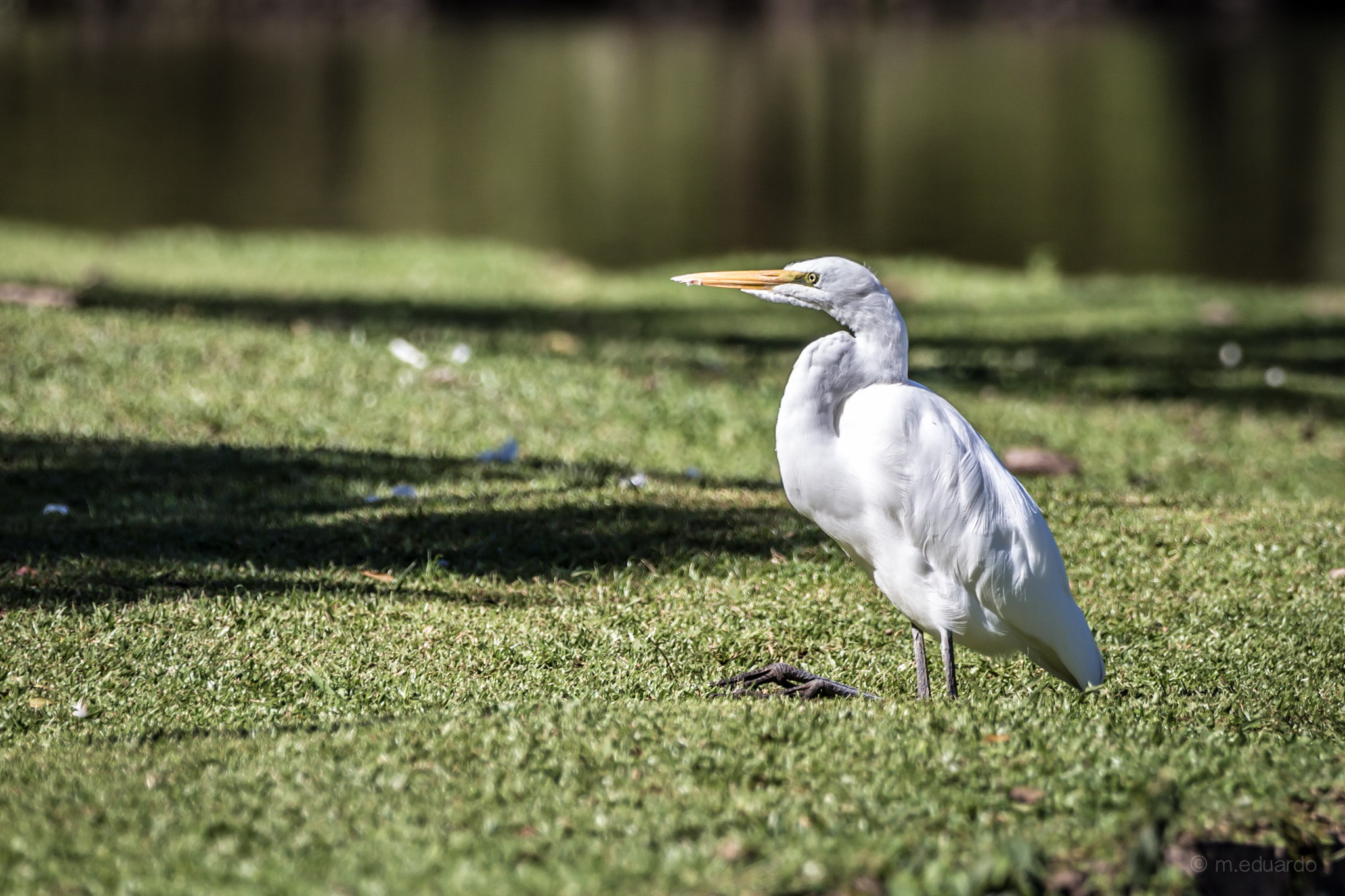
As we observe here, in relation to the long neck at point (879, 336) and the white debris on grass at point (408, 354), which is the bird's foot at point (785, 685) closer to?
the long neck at point (879, 336)

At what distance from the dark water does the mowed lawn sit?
8.71m

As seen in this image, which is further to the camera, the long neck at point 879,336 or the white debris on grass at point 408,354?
the white debris on grass at point 408,354

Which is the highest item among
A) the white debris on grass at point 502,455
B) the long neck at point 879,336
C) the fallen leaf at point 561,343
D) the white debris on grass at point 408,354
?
the long neck at point 879,336

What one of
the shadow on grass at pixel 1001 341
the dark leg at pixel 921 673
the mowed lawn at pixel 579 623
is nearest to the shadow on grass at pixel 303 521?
the mowed lawn at pixel 579 623

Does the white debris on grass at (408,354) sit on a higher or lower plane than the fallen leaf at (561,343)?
higher

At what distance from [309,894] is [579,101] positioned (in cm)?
2987

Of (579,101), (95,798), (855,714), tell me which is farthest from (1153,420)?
(579,101)

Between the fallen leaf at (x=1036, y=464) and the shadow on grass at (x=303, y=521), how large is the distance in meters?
1.48

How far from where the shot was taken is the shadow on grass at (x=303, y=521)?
16.2 ft

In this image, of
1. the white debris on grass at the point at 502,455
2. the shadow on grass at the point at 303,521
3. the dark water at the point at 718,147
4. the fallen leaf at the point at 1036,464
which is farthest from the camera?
the dark water at the point at 718,147

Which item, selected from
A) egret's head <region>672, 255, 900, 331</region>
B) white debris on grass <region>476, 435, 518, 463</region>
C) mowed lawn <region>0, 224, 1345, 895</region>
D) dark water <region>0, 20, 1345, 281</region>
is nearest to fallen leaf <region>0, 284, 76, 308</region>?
mowed lawn <region>0, 224, 1345, 895</region>

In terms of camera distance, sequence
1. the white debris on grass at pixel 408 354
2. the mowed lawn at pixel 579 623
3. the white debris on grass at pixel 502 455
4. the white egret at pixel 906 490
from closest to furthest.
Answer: the mowed lawn at pixel 579 623 → the white egret at pixel 906 490 → the white debris on grass at pixel 502 455 → the white debris on grass at pixel 408 354

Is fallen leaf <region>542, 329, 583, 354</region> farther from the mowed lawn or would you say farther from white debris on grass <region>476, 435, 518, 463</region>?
white debris on grass <region>476, 435, 518, 463</region>

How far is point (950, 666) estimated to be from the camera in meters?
3.86
